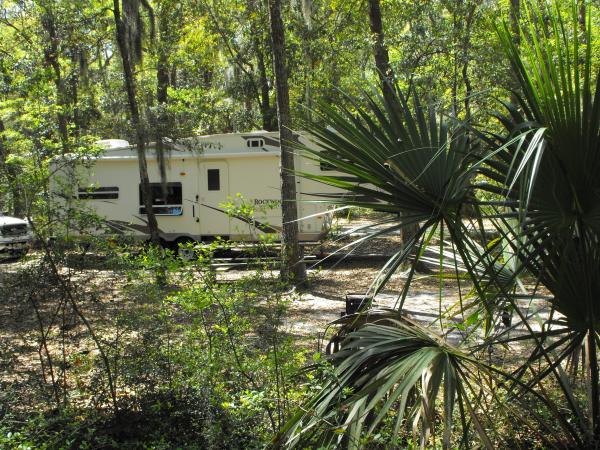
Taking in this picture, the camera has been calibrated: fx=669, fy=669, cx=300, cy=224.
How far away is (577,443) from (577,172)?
57.3 inches

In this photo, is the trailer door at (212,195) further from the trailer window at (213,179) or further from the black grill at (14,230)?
the black grill at (14,230)

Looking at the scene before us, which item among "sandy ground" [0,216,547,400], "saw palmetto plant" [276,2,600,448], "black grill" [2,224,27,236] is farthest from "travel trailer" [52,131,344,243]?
"saw palmetto plant" [276,2,600,448]

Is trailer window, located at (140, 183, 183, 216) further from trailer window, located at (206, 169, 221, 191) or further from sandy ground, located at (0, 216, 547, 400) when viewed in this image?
sandy ground, located at (0, 216, 547, 400)

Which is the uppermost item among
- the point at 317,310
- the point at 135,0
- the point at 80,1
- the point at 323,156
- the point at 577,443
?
the point at 80,1

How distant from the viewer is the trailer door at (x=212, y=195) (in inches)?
625

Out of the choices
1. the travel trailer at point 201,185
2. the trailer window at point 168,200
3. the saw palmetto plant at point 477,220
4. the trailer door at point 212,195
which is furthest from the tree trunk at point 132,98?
the saw palmetto plant at point 477,220

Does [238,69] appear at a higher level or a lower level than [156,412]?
higher

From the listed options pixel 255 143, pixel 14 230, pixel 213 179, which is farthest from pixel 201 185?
pixel 14 230

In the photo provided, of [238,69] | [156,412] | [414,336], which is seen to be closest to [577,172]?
[414,336]

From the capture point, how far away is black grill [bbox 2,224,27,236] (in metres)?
18.1

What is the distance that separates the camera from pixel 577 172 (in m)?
3.20

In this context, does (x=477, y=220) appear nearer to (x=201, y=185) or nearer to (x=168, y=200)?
(x=201, y=185)

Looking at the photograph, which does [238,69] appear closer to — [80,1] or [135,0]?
[80,1]

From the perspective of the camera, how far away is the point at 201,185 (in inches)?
631
